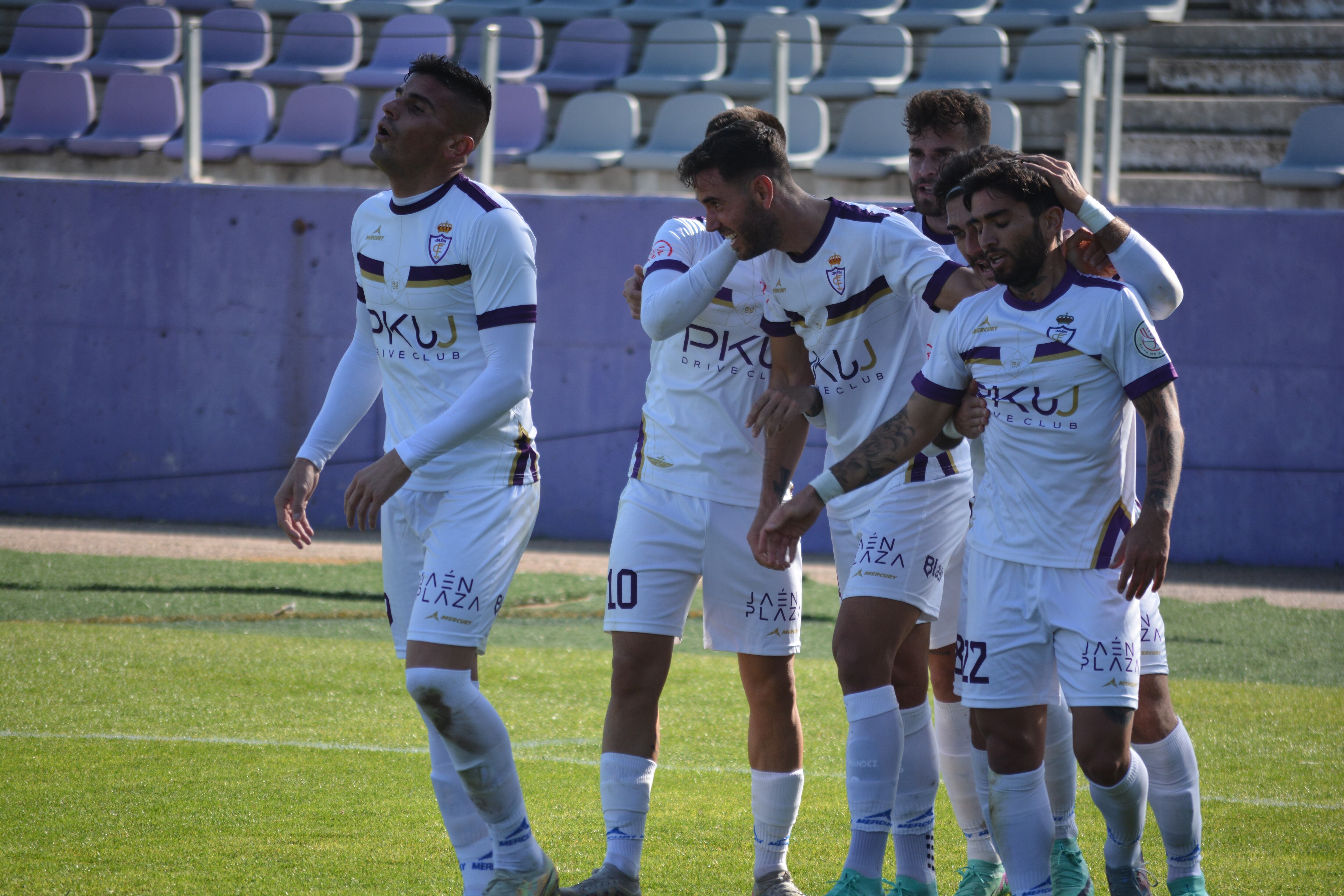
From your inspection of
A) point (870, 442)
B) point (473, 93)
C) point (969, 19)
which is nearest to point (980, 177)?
point (870, 442)

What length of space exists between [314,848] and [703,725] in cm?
228

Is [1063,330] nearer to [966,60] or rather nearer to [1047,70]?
[1047,70]

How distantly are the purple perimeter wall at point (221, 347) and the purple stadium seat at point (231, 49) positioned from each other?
298cm

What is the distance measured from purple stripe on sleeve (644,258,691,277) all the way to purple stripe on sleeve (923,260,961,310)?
0.72 metres

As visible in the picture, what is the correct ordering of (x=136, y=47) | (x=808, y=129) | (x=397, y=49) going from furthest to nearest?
1. (x=136, y=47)
2. (x=397, y=49)
3. (x=808, y=129)

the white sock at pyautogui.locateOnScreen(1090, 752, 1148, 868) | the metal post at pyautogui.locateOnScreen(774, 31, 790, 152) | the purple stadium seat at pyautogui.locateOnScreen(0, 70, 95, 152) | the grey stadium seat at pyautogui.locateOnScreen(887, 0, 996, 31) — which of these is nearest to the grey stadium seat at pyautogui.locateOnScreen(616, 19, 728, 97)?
the grey stadium seat at pyautogui.locateOnScreen(887, 0, 996, 31)

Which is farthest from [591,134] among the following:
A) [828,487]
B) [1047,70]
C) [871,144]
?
[828,487]

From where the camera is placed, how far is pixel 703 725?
6371 millimetres

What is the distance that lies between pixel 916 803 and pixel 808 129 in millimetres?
9246

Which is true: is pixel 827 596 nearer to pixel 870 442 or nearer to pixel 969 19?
pixel 870 442

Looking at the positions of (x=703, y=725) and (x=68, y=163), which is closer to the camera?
(x=703, y=725)

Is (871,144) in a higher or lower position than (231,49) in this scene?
lower

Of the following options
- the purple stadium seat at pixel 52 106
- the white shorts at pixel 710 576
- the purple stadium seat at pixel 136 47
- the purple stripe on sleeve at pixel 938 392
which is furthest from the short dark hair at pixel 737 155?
the purple stadium seat at pixel 136 47

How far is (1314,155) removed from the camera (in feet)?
37.2
